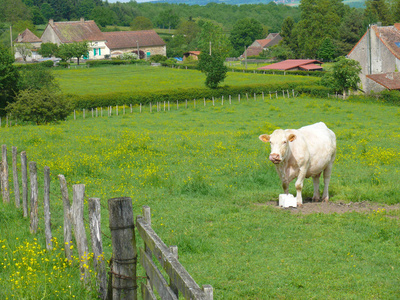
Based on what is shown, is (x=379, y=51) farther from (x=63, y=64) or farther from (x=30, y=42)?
(x=30, y=42)

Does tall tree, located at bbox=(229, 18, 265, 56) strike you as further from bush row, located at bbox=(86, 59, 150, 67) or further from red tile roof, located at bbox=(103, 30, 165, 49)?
bush row, located at bbox=(86, 59, 150, 67)

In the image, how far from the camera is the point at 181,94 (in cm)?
5741

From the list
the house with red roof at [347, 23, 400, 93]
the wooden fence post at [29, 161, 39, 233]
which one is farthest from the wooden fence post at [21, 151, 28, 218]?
the house with red roof at [347, 23, 400, 93]

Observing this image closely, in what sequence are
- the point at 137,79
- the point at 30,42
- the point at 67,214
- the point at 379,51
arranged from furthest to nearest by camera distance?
1. the point at 30,42
2. the point at 137,79
3. the point at 379,51
4. the point at 67,214

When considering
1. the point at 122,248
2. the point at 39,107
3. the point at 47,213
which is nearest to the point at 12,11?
the point at 39,107

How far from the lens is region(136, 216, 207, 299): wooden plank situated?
448 centimetres

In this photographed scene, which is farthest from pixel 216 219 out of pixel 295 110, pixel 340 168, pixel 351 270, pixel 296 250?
pixel 295 110

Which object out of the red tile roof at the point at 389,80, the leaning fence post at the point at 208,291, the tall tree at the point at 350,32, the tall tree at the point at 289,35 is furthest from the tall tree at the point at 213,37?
the leaning fence post at the point at 208,291

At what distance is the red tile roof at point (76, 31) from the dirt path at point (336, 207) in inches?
4518

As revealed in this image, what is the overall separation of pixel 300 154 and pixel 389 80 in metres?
48.9

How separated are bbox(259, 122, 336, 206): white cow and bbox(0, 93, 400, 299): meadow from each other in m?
0.86

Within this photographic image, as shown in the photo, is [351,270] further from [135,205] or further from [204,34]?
[204,34]

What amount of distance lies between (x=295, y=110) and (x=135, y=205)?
33.3m

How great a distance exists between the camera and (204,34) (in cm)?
12675
